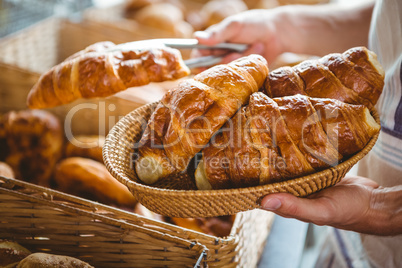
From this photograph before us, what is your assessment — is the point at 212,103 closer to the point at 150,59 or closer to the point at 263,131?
the point at 263,131

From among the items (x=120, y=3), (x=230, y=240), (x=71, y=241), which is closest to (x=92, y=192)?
(x=71, y=241)

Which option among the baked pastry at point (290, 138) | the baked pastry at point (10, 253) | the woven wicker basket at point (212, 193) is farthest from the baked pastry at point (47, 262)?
the baked pastry at point (290, 138)

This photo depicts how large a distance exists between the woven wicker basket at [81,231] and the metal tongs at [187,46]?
523mm

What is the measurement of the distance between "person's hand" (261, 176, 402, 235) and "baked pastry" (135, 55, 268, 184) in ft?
0.86

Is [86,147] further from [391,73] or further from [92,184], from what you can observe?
[391,73]

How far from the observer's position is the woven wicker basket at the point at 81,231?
888 millimetres

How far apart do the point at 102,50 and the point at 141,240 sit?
2.09 ft

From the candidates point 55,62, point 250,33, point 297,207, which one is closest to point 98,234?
point 297,207

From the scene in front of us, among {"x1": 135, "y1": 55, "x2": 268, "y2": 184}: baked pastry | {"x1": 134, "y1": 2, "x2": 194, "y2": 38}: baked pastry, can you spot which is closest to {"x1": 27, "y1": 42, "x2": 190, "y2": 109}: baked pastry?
{"x1": 135, "y1": 55, "x2": 268, "y2": 184}: baked pastry

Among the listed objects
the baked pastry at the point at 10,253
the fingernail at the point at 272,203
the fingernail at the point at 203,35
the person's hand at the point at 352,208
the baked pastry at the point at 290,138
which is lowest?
the baked pastry at the point at 10,253

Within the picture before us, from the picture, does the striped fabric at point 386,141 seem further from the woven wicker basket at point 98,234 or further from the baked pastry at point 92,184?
the baked pastry at point 92,184

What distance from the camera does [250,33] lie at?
5.03 ft

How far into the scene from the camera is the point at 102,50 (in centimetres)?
112

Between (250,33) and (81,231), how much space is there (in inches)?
43.6
